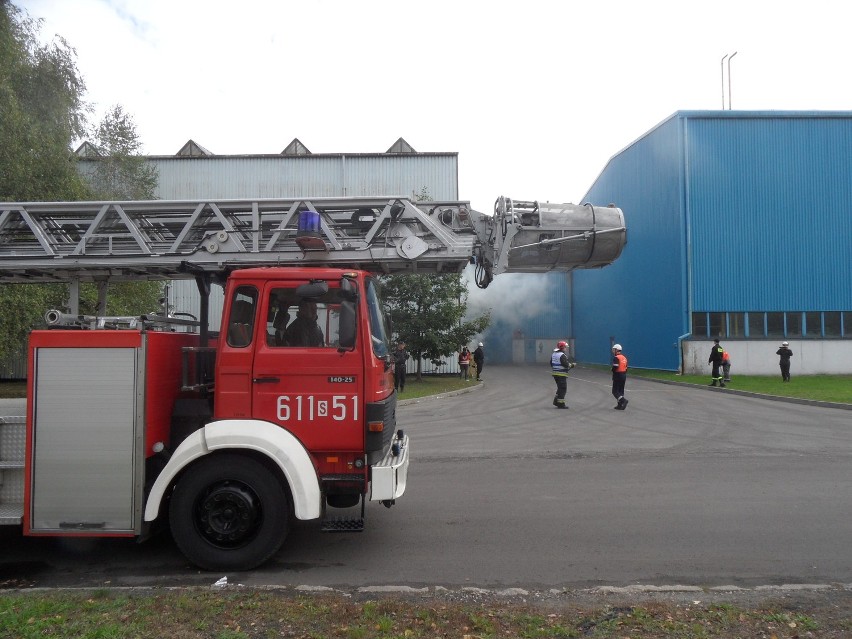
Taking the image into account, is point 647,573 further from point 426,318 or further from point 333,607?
point 426,318

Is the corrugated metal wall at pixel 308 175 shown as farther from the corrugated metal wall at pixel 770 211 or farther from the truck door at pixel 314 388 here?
the truck door at pixel 314 388

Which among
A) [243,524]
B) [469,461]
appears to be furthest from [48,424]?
[469,461]

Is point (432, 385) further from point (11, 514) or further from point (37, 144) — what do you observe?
point (11, 514)

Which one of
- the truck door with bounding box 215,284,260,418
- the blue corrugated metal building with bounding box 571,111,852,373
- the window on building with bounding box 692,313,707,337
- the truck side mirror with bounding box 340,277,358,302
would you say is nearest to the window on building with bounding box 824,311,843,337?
the blue corrugated metal building with bounding box 571,111,852,373

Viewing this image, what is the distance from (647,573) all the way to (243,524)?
3254 millimetres

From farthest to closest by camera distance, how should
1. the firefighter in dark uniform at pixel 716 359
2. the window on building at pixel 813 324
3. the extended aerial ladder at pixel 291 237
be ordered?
the window on building at pixel 813 324 < the firefighter in dark uniform at pixel 716 359 < the extended aerial ladder at pixel 291 237

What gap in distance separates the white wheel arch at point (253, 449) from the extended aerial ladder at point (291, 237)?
5.23 feet

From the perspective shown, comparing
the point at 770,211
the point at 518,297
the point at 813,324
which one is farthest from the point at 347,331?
the point at 518,297

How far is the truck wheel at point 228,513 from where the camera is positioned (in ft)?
16.0

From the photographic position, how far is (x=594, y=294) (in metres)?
41.6

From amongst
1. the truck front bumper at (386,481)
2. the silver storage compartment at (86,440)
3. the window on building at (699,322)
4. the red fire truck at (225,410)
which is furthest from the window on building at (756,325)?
the silver storage compartment at (86,440)

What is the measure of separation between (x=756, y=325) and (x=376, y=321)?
28015mm

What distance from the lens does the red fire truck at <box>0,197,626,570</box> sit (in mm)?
4793

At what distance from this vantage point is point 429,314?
953 inches
